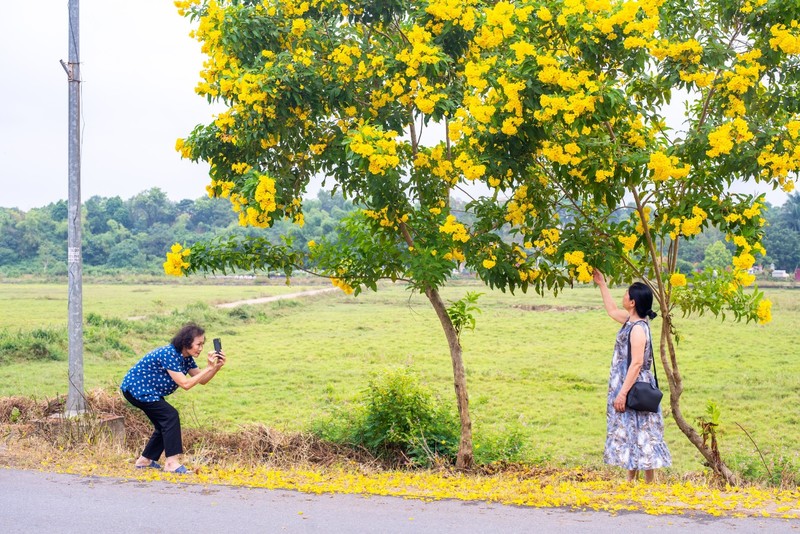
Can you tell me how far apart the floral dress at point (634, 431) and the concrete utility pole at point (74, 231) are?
4.91 m

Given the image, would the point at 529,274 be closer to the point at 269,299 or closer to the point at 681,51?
the point at 681,51

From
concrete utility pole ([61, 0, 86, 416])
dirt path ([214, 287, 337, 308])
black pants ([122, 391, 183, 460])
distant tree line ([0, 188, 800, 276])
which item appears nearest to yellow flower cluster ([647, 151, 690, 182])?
black pants ([122, 391, 183, 460])

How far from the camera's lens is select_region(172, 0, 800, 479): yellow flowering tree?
20.7 ft

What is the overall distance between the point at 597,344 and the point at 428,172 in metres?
19.7

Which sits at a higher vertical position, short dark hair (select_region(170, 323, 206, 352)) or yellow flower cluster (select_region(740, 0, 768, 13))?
yellow flower cluster (select_region(740, 0, 768, 13))

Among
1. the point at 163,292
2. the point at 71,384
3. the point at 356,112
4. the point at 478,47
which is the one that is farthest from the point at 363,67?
the point at 163,292

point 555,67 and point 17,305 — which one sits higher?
point 555,67

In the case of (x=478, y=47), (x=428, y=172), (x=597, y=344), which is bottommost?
(x=597, y=344)

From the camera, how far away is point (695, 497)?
16.4 feet

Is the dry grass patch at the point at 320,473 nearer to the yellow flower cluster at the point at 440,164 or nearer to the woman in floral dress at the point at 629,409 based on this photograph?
the woman in floral dress at the point at 629,409

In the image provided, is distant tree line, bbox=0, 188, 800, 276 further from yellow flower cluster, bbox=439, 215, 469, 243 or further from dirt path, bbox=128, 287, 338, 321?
yellow flower cluster, bbox=439, 215, 469, 243

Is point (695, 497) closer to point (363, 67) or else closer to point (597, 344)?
point (363, 67)

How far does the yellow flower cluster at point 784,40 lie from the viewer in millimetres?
6250

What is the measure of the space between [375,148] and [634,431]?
2.91m
